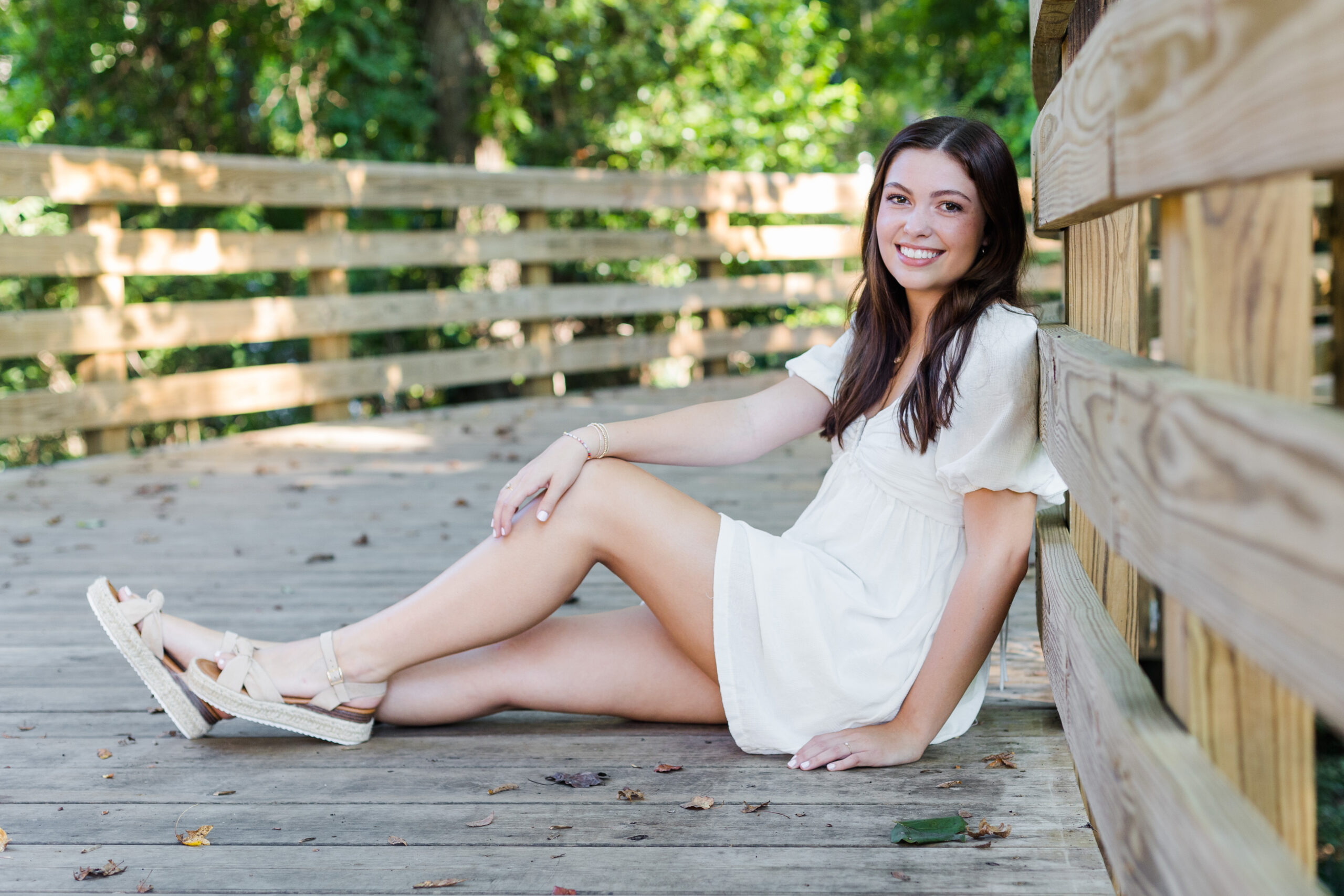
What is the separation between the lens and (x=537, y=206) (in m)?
7.27

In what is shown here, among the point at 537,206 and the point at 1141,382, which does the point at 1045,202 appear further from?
the point at 537,206

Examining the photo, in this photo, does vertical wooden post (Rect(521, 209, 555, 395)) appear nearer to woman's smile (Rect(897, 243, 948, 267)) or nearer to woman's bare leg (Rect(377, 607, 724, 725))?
woman's bare leg (Rect(377, 607, 724, 725))

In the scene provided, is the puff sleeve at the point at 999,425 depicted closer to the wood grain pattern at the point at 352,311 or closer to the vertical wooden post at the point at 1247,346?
the vertical wooden post at the point at 1247,346

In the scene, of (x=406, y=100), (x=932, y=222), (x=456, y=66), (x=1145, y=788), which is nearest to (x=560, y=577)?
(x=932, y=222)

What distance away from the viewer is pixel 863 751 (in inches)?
81.9

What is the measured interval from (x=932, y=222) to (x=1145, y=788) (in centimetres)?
124

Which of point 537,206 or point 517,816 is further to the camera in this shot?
point 537,206

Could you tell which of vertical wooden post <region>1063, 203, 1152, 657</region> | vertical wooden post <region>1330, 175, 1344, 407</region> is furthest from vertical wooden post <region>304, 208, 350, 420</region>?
vertical wooden post <region>1330, 175, 1344, 407</region>

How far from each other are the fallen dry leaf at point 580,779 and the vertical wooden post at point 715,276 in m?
6.39

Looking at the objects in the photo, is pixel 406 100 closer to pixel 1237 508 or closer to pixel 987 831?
pixel 987 831

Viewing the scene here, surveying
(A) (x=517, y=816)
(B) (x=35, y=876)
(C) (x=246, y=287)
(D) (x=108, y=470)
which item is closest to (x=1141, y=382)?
(A) (x=517, y=816)

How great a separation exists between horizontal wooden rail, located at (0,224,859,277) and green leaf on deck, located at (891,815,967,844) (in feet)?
15.2

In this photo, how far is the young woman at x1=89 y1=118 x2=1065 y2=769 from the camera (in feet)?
6.83

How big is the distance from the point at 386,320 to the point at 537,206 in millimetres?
1282
